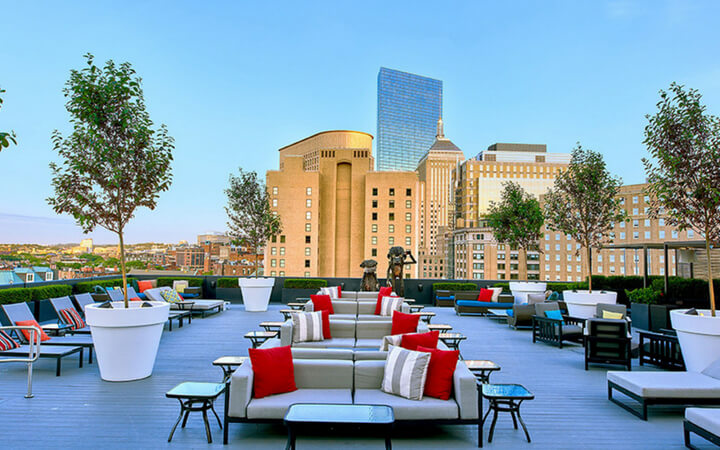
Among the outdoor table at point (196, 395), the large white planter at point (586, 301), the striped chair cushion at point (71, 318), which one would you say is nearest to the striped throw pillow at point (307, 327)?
the outdoor table at point (196, 395)

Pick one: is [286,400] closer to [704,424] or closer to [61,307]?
[704,424]

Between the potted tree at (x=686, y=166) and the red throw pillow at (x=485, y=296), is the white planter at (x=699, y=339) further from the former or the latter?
the red throw pillow at (x=485, y=296)

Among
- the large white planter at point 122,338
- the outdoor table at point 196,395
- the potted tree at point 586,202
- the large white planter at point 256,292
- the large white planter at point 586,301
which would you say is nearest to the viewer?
the outdoor table at point 196,395

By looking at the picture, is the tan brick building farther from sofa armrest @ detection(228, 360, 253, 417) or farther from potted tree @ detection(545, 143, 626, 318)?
sofa armrest @ detection(228, 360, 253, 417)

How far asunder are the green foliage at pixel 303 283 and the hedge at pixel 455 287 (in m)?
4.27

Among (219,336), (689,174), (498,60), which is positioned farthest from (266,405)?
(498,60)

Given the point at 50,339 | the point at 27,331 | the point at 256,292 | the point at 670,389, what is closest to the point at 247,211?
the point at 256,292

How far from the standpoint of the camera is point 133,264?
703 inches

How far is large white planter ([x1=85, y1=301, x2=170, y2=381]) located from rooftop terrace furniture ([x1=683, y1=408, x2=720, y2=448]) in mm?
6030

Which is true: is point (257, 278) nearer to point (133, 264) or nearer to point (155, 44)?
point (133, 264)

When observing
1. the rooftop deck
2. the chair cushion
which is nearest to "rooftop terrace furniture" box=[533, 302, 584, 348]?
the rooftop deck

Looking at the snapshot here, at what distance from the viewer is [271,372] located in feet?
14.2

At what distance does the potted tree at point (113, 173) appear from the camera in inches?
235

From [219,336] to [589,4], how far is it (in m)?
18.7
